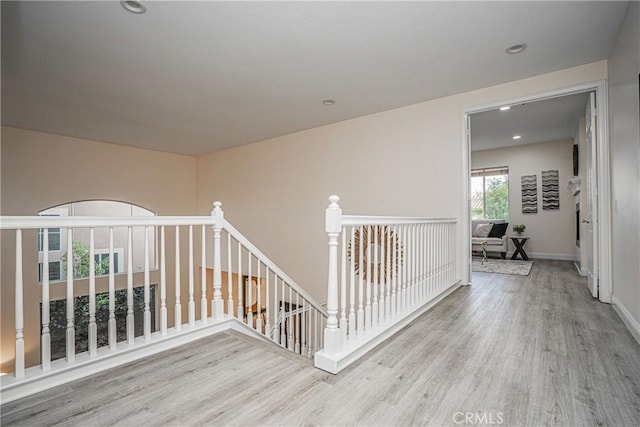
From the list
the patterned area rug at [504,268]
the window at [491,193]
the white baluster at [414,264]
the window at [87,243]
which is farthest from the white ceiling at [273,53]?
the window at [491,193]

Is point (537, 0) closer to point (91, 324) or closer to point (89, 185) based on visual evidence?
point (91, 324)

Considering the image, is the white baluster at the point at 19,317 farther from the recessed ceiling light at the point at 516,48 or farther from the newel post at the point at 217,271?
the recessed ceiling light at the point at 516,48

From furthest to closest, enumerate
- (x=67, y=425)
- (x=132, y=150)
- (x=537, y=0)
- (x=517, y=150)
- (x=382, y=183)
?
(x=517, y=150)
(x=132, y=150)
(x=382, y=183)
(x=537, y=0)
(x=67, y=425)

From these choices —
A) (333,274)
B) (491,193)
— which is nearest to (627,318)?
(333,274)

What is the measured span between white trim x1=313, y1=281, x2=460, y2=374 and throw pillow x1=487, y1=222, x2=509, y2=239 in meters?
5.01

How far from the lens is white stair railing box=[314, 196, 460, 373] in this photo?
193 centimetres

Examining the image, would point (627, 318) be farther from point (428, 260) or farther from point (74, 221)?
point (74, 221)

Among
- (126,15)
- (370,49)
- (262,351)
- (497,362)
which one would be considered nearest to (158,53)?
(126,15)

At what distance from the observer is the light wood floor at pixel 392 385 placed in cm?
144

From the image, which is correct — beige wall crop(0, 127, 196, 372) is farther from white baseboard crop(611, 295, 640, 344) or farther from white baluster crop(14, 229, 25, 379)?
white baseboard crop(611, 295, 640, 344)

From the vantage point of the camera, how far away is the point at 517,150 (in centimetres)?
736

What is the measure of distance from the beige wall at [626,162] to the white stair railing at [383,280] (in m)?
1.46

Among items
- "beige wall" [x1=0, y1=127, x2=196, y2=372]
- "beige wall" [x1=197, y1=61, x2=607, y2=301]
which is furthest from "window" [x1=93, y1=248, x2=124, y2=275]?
"beige wall" [x1=197, y1=61, x2=607, y2=301]

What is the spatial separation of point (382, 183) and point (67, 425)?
13.4 feet
